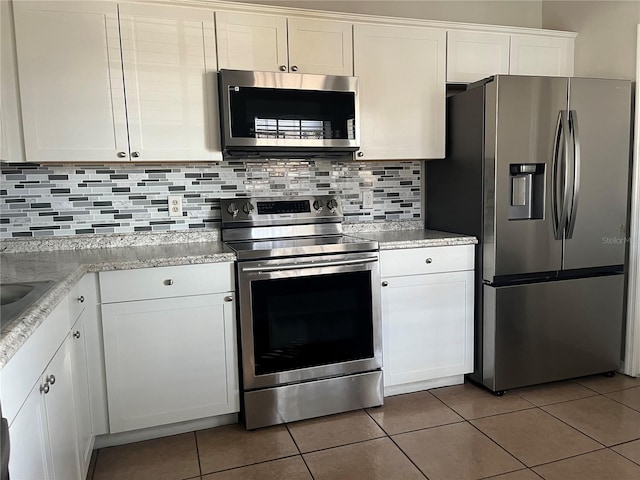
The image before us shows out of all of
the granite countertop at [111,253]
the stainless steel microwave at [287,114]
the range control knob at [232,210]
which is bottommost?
the granite countertop at [111,253]

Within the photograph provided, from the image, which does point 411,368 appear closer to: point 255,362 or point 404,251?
point 404,251

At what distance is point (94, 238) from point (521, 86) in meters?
2.34

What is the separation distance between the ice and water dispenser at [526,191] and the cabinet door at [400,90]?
0.45 m

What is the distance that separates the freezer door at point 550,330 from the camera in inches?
100

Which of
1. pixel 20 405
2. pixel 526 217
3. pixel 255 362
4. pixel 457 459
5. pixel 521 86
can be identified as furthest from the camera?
pixel 526 217

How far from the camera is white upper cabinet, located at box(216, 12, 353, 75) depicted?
2.37m

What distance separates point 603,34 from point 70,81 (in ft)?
9.54

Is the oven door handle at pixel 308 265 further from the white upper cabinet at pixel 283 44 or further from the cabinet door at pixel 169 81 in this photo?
the white upper cabinet at pixel 283 44

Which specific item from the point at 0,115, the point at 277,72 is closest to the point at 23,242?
the point at 0,115

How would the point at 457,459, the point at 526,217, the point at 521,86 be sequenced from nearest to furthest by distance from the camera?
the point at 457,459 < the point at 521,86 < the point at 526,217

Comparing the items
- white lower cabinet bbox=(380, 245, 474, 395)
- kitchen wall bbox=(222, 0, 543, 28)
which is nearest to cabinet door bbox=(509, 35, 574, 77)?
kitchen wall bbox=(222, 0, 543, 28)

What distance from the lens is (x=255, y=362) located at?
7.41 feet

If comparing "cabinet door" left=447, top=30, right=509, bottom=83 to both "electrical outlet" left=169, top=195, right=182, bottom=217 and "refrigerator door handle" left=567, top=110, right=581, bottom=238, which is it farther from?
"electrical outlet" left=169, top=195, right=182, bottom=217

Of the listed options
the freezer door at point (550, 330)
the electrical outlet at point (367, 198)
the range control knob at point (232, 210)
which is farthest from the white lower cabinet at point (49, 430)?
the freezer door at point (550, 330)
